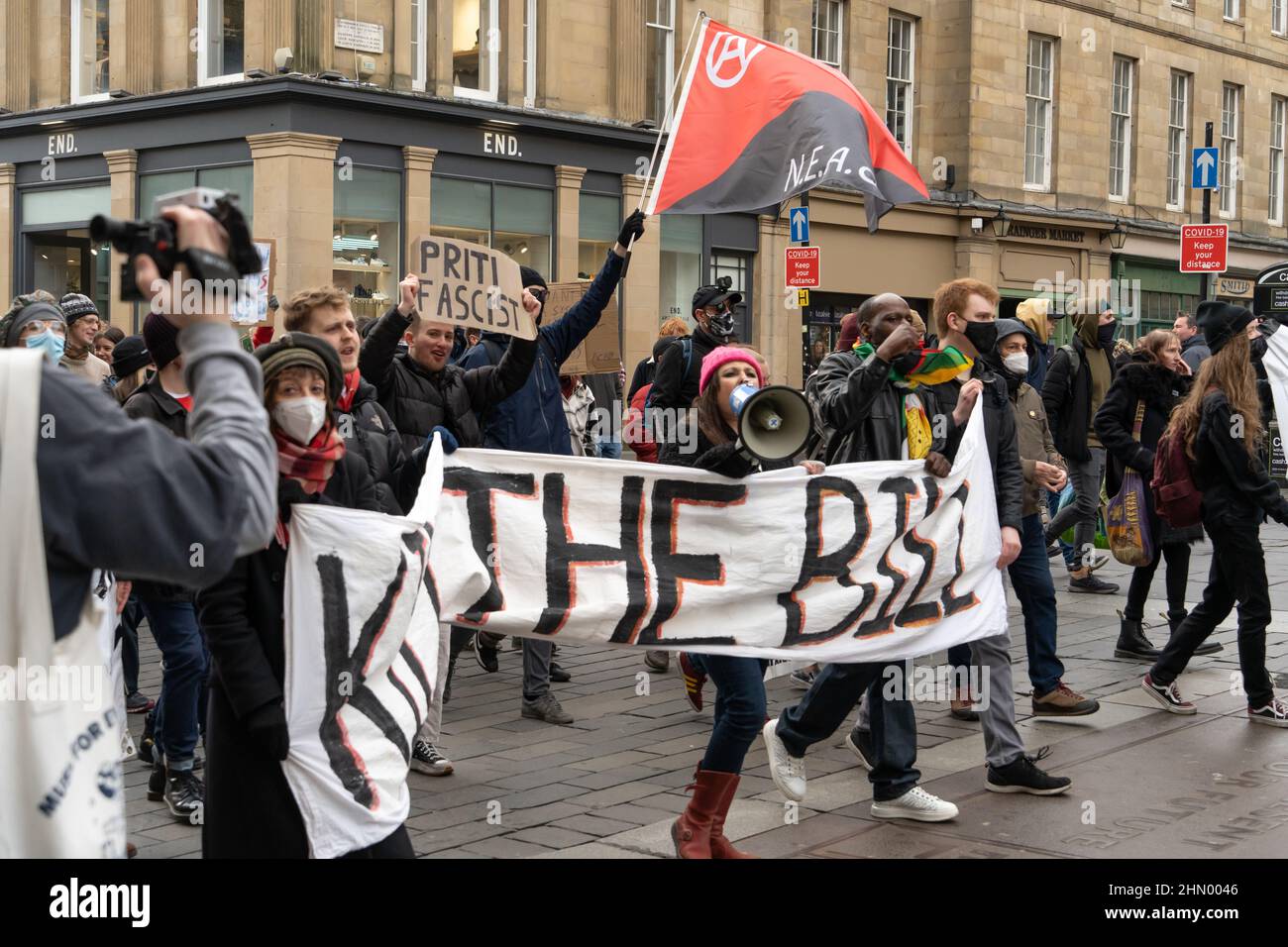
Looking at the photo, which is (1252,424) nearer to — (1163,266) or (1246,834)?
(1246,834)

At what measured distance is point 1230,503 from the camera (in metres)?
7.77

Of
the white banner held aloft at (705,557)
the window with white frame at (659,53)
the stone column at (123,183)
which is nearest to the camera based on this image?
the white banner held aloft at (705,557)

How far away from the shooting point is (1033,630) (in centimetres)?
764

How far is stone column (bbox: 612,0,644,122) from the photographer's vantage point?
24.1 meters

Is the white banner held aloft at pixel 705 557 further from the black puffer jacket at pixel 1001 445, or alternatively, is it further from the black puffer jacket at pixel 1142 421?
the black puffer jacket at pixel 1142 421

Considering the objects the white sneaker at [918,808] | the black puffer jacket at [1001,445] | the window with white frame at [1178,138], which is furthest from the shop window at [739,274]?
the white sneaker at [918,808]

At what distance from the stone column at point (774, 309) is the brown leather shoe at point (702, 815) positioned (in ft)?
70.6

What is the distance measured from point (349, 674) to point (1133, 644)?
686 centimetres

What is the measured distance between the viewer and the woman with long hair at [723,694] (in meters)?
5.36

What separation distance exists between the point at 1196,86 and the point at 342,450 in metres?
35.6

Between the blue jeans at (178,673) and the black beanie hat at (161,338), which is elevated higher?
the black beanie hat at (161,338)

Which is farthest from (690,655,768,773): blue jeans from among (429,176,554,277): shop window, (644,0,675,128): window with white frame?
(644,0,675,128): window with white frame

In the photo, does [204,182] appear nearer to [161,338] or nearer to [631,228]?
[631,228]

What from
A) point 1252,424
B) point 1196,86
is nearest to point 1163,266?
point 1196,86
